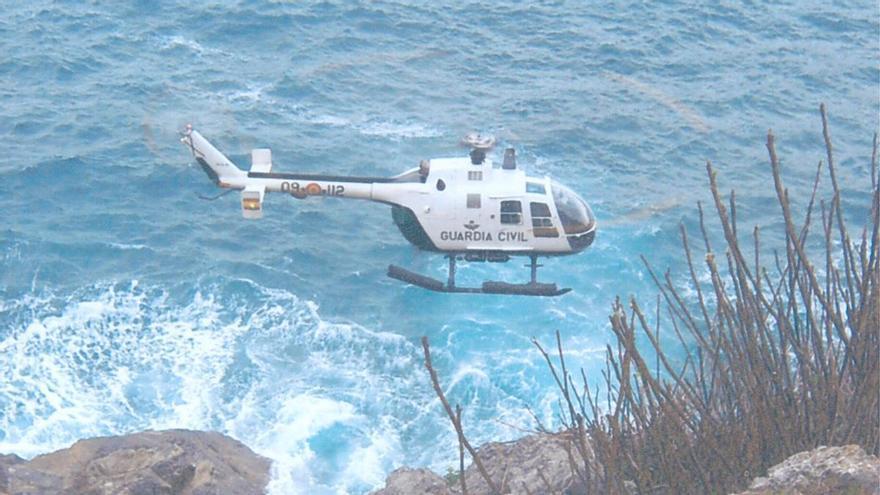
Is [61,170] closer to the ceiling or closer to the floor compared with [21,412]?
closer to the ceiling

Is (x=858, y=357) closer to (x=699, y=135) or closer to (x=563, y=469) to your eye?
(x=563, y=469)

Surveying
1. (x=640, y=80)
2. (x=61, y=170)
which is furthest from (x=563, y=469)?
(x=640, y=80)

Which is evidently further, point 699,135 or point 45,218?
point 699,135

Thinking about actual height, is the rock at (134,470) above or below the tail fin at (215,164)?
below

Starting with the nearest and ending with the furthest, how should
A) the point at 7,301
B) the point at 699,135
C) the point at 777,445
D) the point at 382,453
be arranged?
the point at 777,445 < the point at 382,453 < the point at 7,301 < the point at 699,135

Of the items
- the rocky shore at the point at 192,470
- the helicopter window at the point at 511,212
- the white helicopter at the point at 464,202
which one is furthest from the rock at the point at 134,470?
the helicopter window at the point at 511,212

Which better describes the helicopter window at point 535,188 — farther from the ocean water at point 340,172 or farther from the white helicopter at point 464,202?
the ocean water at point 340,172
